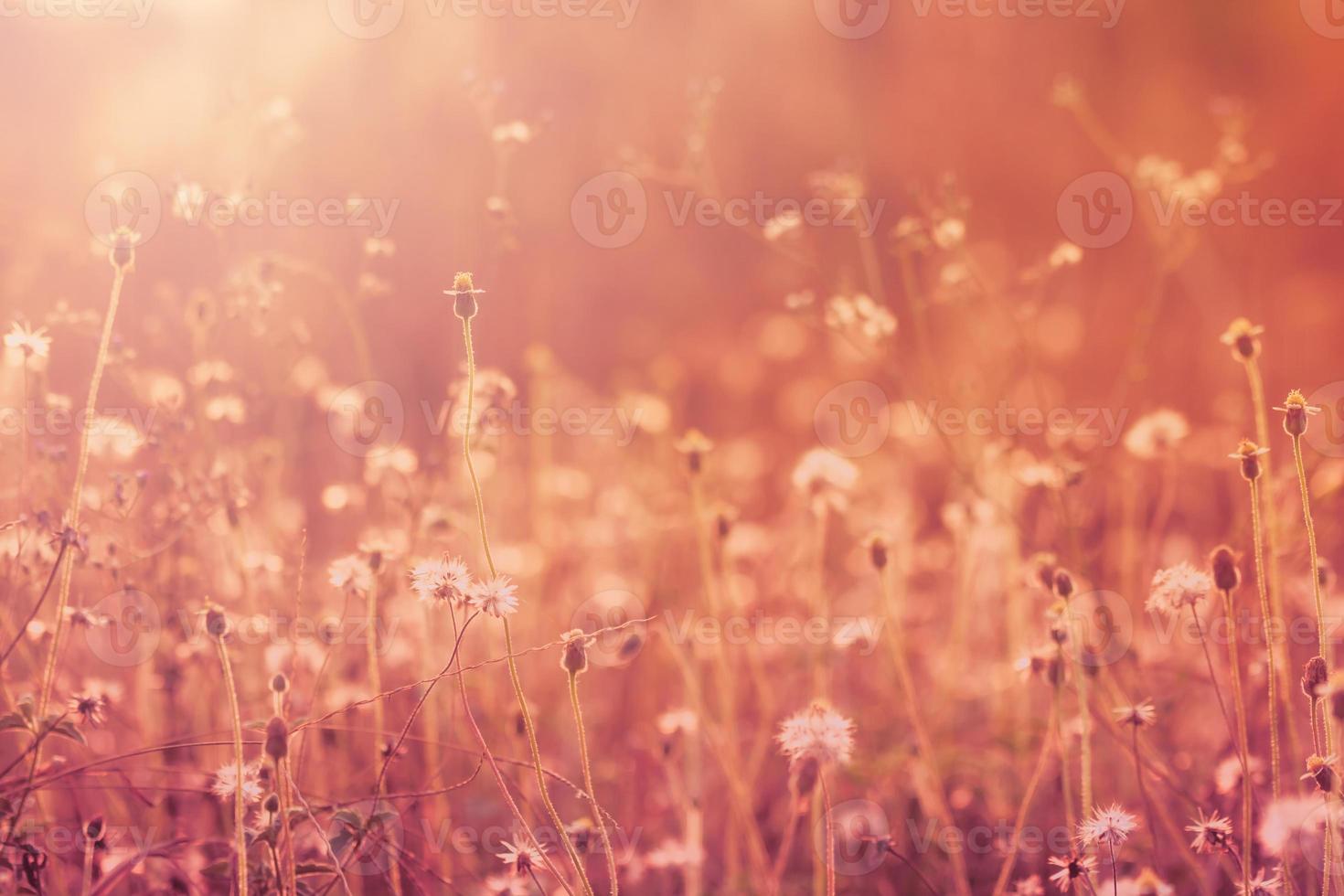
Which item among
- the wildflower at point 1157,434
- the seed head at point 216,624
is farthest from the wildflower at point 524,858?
the wildflower at point 1157,434

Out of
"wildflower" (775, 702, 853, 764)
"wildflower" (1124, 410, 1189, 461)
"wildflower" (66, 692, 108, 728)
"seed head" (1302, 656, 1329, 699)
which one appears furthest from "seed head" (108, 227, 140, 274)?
"wildflower" (1124, 410, 1189, 461)

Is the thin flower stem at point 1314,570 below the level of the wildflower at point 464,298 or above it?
below

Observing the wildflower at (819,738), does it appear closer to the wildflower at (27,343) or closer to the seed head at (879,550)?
the seed head at (879,550)

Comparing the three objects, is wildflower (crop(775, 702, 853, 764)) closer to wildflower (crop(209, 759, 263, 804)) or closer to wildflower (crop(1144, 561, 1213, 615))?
wildflower (crop(1144, 561, 1213, 615))

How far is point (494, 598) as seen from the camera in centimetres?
120

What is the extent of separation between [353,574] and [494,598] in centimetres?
41

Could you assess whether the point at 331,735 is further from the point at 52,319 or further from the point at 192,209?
the point at 192,209

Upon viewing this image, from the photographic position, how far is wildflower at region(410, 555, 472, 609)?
3.93 feet

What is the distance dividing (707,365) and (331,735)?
3774 mm

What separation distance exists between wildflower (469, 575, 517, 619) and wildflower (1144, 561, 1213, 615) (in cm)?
76

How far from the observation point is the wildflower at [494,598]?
46.9 inches

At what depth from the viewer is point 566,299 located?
18.5 ft

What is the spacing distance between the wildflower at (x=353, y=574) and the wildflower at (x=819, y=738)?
25.2 inches

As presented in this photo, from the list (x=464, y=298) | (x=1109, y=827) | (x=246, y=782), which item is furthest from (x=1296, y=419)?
(x=246, y=782)
